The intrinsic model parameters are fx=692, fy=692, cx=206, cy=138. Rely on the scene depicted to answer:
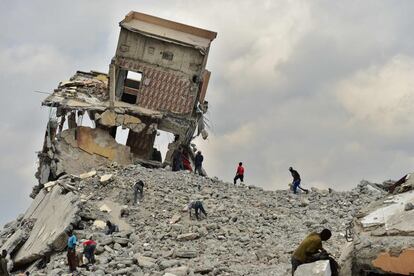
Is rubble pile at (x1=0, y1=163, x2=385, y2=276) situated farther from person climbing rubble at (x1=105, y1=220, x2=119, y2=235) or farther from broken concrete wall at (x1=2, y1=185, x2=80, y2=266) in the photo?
person climbing rubble at (x1=105, y1=220, x2=119, y2=235)

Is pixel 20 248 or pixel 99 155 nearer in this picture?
pixel 20 248

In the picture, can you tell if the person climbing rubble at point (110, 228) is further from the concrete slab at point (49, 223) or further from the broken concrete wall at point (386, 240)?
the broken concrete wall at point (386, 240)

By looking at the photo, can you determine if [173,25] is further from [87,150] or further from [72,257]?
[72,257]

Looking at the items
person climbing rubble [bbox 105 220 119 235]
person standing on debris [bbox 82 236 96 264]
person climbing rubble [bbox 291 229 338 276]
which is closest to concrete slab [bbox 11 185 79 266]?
person climbing rubble [bbox 105 220 119 235]

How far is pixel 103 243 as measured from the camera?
16422 mm

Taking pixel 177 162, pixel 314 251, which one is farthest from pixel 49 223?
pixel 314 251

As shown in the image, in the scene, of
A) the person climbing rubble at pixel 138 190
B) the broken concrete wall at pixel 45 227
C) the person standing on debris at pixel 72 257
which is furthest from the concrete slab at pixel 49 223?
the person standing on debris at pixel 72 257

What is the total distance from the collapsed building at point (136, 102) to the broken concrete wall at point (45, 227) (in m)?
2.43

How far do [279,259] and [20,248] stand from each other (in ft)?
29.9

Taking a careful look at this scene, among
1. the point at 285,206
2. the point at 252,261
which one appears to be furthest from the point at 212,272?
the point at 285,206

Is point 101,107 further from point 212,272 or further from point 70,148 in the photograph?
point 212,272

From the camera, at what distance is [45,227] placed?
19734mm

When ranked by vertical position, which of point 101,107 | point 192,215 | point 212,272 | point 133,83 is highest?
point 133,83

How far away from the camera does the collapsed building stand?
24391mm
